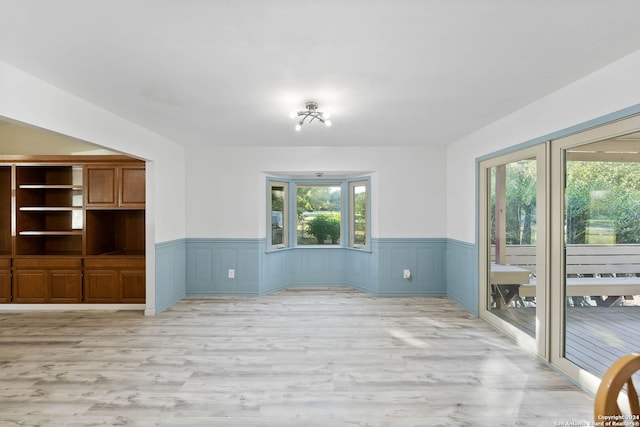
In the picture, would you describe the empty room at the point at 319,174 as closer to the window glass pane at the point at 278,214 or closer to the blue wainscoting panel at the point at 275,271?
the blue wainscoting panel at the point at 275,271

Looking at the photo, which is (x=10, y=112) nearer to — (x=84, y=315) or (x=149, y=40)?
(x=149, y=40)

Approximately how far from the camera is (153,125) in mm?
4086

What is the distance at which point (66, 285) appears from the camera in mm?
4770

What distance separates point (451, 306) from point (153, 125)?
4.86m

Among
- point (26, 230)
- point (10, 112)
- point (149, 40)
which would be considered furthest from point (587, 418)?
point (26, 230)

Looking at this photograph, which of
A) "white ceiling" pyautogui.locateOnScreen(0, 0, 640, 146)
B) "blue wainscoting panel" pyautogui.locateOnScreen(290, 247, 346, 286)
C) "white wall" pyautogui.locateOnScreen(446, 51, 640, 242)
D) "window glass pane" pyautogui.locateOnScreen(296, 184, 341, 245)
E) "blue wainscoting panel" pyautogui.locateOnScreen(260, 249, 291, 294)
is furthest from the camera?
"window glass pane" pyautogui.locateOnScreen(296, 184, 341, 245)

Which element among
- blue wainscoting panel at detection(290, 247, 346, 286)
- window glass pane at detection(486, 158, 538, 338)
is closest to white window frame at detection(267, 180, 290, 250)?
blue wainscoting panel at detection(290, 247, 346, 286)

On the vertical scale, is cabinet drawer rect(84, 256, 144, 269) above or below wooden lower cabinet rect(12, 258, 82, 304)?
above

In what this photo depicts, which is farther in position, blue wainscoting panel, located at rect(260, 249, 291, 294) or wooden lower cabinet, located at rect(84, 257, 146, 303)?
blue wainscoting panel, located at rect(260, 249, 291, 294)

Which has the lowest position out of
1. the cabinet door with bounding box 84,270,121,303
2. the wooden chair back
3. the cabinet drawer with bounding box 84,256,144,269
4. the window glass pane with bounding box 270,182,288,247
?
the cabinet door with bounding box 84,270,121,303

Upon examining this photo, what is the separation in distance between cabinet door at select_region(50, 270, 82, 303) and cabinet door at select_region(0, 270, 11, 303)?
590mm

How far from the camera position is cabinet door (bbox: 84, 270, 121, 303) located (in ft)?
15.7

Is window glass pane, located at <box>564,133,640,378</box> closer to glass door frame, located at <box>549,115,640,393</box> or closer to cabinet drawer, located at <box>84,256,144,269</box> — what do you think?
glass door frame, located at <box>549,115,640,393</box>

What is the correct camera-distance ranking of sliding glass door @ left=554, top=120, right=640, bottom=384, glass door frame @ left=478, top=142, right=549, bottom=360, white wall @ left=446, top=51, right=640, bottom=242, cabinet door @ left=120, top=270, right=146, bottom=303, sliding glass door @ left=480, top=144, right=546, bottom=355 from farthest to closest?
cabinet door @ left=120, top=270, right=146, bottom=303 < sliding glass door @ left=480, top=144, right=546, bottom=355 < glass door frame @ left=478, top=142, right=549, bottom=360 < sliding glass door @ left=554, top=120, right=640, bottom=384 < white wall @ left=446, top=51, right=640, bottom=242
